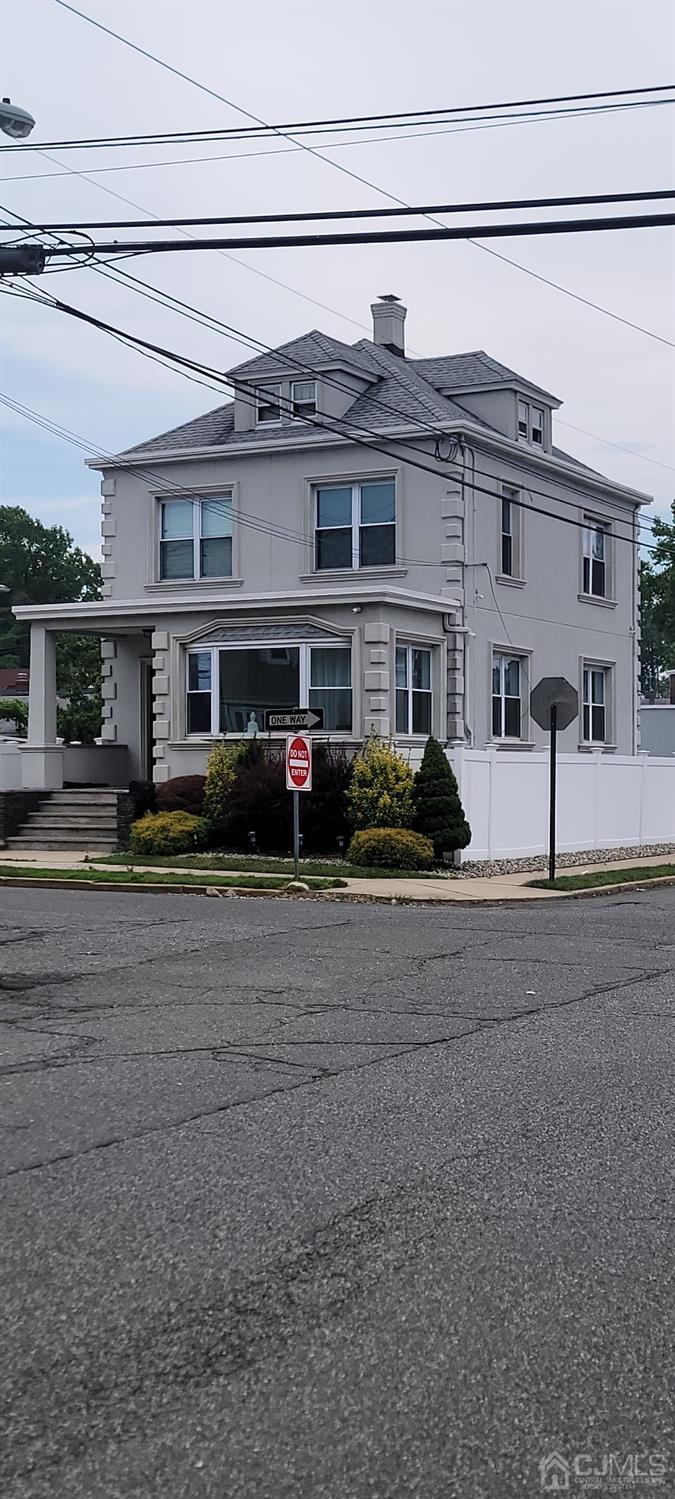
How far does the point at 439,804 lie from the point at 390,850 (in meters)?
1.21

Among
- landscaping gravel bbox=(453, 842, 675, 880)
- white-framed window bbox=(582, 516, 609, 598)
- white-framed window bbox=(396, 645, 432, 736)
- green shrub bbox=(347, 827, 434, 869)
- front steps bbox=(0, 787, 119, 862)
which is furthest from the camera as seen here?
white-framed window bbox=(582, 516, 609, 598)

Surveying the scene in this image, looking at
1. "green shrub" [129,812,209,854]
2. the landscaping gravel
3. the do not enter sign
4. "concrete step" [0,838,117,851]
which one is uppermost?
the do not enter sign

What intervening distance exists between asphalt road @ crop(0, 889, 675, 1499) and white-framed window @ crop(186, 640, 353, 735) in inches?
635

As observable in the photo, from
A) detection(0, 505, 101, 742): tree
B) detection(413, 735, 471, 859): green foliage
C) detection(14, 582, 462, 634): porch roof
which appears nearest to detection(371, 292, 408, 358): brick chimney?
detection(14, 582, 462, 634): porch roof

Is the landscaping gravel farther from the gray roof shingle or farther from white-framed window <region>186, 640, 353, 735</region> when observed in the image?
the gray roof shingle

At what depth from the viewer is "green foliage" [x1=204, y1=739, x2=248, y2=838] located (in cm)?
2656

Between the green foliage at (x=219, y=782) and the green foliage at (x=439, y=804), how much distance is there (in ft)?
11.7

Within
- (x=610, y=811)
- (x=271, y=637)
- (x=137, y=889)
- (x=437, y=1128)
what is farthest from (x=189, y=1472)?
(x=610, y=811)

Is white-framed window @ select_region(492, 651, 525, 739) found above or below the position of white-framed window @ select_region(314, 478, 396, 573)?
below

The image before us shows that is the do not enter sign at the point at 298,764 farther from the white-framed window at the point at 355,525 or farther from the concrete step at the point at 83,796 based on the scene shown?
the white-framed window at the point at 355,525

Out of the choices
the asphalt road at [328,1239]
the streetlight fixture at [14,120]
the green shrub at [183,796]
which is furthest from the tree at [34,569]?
the asphalt road at [328,1239]

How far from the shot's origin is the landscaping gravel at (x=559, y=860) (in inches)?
985

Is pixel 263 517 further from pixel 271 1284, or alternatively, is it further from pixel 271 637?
pixel 271 1284

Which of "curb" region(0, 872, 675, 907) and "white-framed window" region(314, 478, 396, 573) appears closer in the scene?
"curb" region(0, 872, 675, 907)
